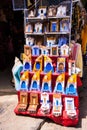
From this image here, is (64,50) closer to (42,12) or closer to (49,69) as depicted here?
(49,69)

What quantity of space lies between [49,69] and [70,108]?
0.78 meters

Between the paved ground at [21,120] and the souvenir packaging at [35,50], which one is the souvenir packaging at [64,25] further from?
the paved ground at [21,120]

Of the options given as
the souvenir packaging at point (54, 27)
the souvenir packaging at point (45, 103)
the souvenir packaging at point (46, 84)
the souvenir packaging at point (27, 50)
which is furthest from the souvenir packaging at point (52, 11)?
the souvenir packaging at point (45, 103)

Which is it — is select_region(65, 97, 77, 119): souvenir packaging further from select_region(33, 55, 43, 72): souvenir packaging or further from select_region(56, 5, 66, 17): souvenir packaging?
select_region(56, 5, 66, 17): souvenir packaging

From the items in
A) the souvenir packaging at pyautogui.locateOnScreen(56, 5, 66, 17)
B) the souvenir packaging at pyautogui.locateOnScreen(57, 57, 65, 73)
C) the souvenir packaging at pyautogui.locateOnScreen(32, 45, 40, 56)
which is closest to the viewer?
the souvenir packaging at pyautogui.locateOnScreen(57, 57, 65, 73)

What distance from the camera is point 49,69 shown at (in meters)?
5.09

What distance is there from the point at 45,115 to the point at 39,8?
6.01ft

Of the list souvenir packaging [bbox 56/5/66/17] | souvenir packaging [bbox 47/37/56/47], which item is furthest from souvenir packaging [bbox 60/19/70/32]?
souvenir packaging [bbox 47/37/56/47]

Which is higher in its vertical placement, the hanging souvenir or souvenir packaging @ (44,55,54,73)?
the hanging souvenir

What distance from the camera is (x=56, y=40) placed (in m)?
5.32

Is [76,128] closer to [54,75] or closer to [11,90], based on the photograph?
[54,75]

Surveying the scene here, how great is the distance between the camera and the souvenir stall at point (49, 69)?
15.5 ft

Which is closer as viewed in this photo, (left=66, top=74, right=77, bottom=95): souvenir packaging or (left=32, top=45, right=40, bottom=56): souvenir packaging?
(left=66, top=74, right=77, bottom=95): souvenir packaging

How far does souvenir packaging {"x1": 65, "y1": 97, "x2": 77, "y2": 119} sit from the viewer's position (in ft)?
14.8
